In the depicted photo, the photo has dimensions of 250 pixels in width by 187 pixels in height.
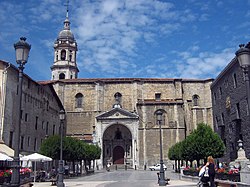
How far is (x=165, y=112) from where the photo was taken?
163 ft

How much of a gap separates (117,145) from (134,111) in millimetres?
6545

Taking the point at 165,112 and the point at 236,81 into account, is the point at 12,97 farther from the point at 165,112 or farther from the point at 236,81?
the point at 165,112

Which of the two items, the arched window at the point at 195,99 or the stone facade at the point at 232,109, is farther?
the arched window at the point at 195,99

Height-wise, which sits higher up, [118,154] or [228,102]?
[228,102]

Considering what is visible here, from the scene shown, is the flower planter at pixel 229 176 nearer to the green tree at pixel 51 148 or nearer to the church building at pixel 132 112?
the green tree at pixel 51 148

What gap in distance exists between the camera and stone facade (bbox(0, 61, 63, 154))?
2647 cm

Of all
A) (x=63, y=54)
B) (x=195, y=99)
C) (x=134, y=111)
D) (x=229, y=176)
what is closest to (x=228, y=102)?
(x=229, y=176)

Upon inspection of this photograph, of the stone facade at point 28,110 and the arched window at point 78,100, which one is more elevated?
the arched window at point 78,100

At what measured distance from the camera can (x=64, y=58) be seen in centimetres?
6262

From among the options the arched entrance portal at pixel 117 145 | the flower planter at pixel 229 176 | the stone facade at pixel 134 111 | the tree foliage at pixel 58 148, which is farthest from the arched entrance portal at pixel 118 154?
the flower planter at pixel 229 176

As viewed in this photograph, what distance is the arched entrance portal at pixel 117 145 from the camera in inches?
1969

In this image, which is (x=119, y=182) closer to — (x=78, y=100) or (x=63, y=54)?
(x=78, y=100)

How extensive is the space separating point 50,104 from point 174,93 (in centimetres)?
2211

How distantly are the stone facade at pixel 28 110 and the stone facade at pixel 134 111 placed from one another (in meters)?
6.36
